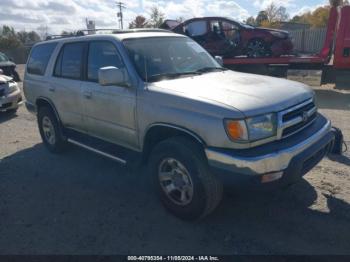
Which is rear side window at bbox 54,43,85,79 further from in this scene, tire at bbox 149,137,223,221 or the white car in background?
the white car in background

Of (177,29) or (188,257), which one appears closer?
(188,257)

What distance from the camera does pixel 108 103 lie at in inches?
161

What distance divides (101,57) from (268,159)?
260 centimetres

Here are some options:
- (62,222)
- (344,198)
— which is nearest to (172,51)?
(62,222)

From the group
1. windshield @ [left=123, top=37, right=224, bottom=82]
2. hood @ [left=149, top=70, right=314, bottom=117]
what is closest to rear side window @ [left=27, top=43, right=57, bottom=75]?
windshield @ [left=123, top=37, right=224, bottom=82]

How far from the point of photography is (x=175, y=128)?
10.9 ft

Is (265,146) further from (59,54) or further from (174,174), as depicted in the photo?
(59,54)

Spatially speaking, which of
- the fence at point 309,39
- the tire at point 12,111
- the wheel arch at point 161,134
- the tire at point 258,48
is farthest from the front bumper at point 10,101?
the fence at point 309,39

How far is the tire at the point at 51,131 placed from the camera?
5543 millimetres

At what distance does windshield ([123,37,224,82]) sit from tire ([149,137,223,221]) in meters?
0.90

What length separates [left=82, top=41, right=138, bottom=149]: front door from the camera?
12.7 ft

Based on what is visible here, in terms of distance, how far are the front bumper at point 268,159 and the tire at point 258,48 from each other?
363 inches

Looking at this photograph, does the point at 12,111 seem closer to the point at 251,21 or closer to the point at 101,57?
the point at 101,57

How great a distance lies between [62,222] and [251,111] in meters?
2.38
